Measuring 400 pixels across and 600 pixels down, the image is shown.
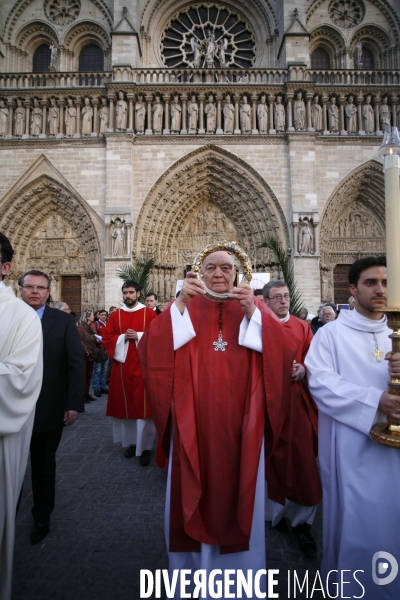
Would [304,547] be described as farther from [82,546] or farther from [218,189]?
[218,189]

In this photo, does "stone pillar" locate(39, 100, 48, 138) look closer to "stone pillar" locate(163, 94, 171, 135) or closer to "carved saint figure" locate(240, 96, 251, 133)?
"stone pillar" locate(163, 94, 171, 135)

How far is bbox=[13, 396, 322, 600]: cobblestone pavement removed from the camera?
7.45ft

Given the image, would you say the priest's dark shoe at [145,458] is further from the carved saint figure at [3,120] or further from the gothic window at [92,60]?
the gothic window at [92,60]

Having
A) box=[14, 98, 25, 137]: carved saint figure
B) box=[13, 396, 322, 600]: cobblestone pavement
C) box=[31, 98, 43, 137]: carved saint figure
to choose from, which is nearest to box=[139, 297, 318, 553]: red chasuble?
box=[13, 396, 322, 600]: cobblestone pavement

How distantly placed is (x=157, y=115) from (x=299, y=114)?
17.9 feet

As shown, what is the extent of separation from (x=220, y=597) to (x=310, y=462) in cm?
119

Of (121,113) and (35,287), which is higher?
(121,113)

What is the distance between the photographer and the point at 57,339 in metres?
2.98

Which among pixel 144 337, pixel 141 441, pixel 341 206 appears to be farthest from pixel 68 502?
pixel 341 206

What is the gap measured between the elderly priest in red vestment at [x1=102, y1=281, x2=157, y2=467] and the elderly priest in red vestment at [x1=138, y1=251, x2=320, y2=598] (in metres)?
2.39

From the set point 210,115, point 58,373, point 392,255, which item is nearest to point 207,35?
point 210,115

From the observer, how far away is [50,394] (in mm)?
2891

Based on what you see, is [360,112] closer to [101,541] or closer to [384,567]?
[384,567]

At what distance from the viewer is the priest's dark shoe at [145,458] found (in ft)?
13.8
